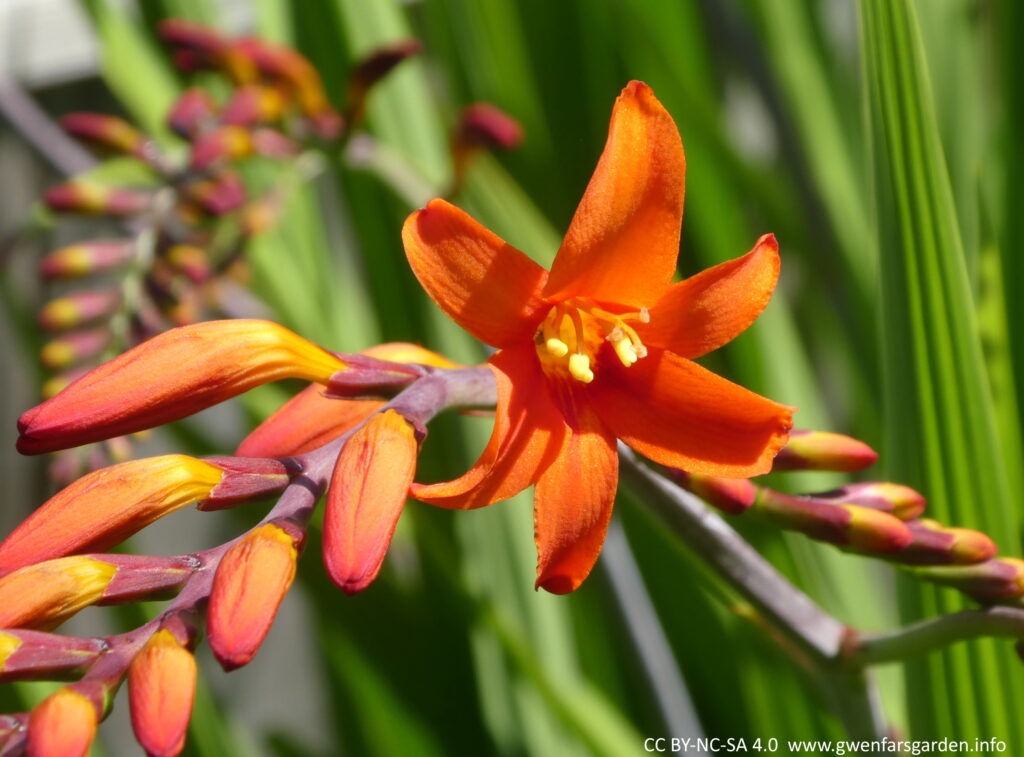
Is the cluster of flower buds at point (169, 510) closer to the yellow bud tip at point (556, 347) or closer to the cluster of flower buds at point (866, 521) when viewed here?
the yellow bud tip at point (556, 347)

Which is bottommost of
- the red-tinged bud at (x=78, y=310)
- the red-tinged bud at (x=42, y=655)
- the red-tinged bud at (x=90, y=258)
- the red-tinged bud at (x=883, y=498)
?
the red-tinged bud at (x=883, y=498)

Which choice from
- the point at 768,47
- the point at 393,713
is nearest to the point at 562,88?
the point at 768,47

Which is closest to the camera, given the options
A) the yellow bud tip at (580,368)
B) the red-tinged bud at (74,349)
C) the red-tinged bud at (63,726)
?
the red-tinged bud at (63,726)

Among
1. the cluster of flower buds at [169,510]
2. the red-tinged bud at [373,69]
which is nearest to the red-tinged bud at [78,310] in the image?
the red-tinged bud at [373,69]

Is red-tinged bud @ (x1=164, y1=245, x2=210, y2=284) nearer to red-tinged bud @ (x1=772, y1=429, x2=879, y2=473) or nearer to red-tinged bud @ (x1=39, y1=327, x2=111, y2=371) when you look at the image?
red-tinged bud @ (x1=39, y1=327, x2=111, y2=371)

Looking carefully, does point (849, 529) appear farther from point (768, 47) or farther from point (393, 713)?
point (768, 47)

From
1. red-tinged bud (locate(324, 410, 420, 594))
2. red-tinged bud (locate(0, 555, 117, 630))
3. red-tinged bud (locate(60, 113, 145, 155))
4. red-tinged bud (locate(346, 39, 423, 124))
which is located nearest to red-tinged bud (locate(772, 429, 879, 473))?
red-tinged bud (locate(324, 410, 420, 594))

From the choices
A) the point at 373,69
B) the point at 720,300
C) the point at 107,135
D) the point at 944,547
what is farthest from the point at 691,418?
the point at 107,135
